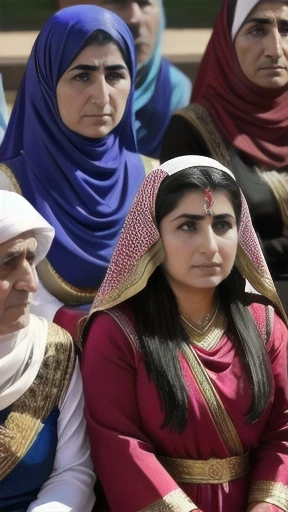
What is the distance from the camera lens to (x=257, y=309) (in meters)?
2.75

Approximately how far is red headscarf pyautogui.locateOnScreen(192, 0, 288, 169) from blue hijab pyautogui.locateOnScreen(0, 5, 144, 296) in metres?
0.34

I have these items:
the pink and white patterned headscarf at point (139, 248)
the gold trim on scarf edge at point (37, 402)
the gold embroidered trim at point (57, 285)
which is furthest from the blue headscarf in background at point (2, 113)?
the gold trim on scarf edge at point (37, 402)

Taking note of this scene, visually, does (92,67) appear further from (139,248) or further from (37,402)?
(37,402)

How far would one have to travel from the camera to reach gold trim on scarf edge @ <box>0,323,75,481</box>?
2.50 m

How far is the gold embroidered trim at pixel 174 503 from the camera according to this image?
2479 mm

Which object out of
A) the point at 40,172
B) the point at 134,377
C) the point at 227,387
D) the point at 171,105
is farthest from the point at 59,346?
the point at 171,105

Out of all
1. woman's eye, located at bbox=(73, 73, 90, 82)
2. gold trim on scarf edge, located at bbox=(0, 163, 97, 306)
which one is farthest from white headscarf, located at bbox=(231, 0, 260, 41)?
gold trim on scarf edge, located at bbox=(0, 163, 97, 306)

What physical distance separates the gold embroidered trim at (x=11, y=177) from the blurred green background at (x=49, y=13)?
1603 mm

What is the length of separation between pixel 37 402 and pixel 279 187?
4.17ft

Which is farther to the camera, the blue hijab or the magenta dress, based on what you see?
the blue hijab

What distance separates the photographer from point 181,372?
2.58 m

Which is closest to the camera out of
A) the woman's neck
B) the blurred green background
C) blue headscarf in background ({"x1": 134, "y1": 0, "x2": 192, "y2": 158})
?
the woman's neck

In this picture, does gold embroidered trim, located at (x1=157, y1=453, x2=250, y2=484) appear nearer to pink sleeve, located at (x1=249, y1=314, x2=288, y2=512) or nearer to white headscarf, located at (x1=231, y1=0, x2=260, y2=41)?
pink sleeve, located at (x1=249, y1=314, x2=288, y2=512)

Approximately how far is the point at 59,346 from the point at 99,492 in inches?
16.3
